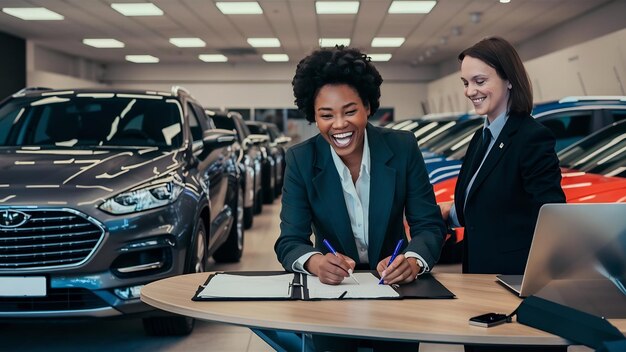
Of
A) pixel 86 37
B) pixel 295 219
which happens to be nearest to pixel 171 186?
pixel 295 219

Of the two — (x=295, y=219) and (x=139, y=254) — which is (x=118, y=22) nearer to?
(x=139, y=254)

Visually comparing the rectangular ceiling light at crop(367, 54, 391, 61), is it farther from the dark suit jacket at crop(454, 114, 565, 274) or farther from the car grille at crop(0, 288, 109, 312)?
the dark suit jacket at crop(454, 114, 565, 274)

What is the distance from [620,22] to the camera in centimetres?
1223

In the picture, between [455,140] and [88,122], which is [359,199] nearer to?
Answer: [88,122]

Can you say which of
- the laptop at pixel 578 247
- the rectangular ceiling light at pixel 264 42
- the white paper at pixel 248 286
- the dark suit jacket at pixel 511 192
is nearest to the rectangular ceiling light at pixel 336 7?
the rectangular ceiling light at pixel 264 42

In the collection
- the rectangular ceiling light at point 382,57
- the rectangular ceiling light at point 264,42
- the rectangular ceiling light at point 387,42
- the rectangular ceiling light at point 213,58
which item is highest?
the rectangular ceiling light at point 382,57

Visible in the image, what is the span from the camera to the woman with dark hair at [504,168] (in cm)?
236

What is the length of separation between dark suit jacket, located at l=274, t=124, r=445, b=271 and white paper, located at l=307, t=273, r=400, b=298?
197 millimetres

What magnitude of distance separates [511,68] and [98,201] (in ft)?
7.01

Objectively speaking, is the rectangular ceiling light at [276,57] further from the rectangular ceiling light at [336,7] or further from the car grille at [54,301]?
the car grille at [54,301]

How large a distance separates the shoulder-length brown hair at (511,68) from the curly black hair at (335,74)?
0.37m

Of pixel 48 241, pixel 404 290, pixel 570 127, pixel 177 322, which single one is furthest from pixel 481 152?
pixel 570 127

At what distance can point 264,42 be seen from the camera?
17.9 metres

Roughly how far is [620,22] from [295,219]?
11.4 m
